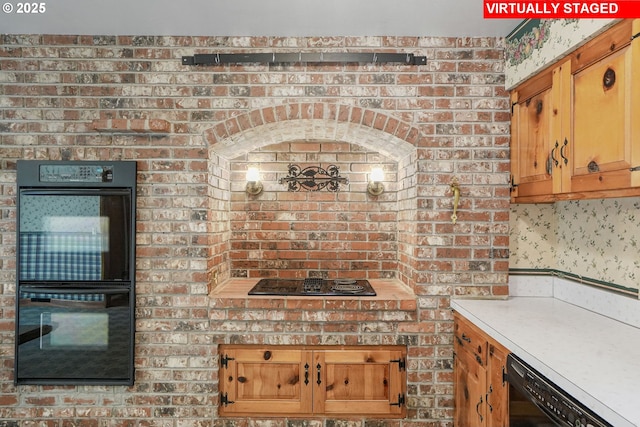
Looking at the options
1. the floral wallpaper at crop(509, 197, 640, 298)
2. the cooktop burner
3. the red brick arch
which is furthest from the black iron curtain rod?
the cooktop burner

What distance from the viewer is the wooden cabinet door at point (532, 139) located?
2057 mm

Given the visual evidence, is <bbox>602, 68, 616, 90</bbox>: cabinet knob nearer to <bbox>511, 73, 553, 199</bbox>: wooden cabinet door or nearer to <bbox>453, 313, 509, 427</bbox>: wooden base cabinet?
<bbox>511, 73, 553, 199</bbox>: wooden cabinet door

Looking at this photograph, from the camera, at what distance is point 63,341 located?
7.86 feet

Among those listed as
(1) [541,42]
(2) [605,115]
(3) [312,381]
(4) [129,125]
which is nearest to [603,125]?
(2) [605,115]

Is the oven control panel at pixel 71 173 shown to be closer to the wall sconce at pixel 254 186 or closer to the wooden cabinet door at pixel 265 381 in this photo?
the wall sconce at pixel 254 186

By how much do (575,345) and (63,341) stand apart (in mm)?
2805

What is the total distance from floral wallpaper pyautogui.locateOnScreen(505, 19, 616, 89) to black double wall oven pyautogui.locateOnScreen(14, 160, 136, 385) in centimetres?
243

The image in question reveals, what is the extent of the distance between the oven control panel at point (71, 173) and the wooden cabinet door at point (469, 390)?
245 centimetres

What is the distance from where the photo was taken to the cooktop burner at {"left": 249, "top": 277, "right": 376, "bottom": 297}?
2516 mm

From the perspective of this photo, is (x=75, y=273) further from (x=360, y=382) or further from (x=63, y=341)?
(x=360, y=382)

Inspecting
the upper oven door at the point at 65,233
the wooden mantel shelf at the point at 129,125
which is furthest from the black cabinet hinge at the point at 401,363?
the wooden mantel shelf at the point at 129,125

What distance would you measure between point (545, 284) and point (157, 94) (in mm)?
2832

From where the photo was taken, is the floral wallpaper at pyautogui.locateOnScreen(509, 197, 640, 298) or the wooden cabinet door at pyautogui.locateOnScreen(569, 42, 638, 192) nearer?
the wooden cabinet door at pyautogui.locateOnScreen(569, 42, 638, 192)

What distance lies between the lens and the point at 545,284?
2.57 m
